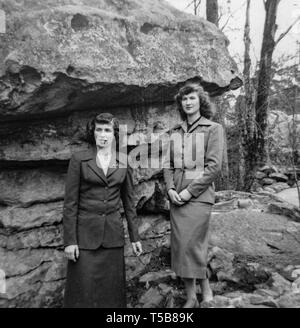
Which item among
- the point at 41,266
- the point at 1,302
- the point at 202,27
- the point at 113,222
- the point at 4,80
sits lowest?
the point at 1,302

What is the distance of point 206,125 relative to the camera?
3199mm

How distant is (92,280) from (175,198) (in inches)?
38.0

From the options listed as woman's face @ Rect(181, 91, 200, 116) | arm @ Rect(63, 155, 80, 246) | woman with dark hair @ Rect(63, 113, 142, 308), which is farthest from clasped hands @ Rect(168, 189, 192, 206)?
arm @ Rect(63, 155, 80, 246)

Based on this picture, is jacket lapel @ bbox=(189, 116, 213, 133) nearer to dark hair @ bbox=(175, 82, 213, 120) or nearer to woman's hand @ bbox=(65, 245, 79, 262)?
dark hair @ bbox=(175, 82, 213, 120)

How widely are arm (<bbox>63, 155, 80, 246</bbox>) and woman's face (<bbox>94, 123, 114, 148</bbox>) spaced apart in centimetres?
25

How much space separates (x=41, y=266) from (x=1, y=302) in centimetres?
51

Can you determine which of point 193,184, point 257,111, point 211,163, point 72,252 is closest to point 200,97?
point 211,163

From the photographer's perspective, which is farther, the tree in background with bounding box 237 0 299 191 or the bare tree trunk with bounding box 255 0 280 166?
the bare tree trunk with bounding box 255 0 280 166

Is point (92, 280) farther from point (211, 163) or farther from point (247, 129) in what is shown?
point (247, 129)

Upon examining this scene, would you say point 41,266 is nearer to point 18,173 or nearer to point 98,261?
point 18,173

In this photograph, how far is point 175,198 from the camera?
10.2 ft

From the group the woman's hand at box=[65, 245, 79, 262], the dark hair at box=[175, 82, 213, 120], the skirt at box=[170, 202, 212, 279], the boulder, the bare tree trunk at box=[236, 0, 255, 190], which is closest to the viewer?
the woman's hand at box=[65, 245, 79, 262]

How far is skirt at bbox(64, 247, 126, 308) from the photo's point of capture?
2.91 meters
